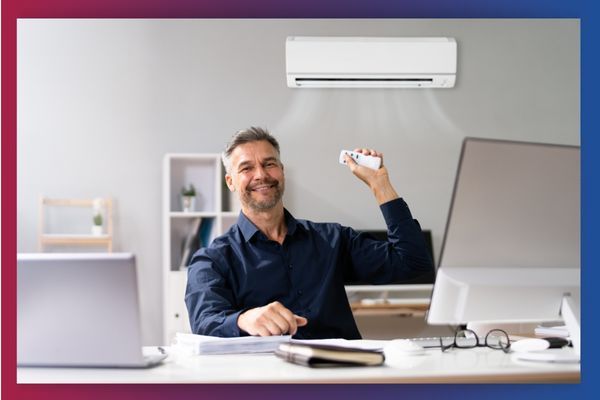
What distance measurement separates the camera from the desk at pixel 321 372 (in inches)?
56.5

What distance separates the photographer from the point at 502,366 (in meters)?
1.52

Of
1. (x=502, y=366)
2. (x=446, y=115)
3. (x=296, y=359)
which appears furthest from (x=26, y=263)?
(x=446, y=115)

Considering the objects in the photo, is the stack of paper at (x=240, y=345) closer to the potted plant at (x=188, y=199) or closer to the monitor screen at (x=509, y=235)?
the monitor screen at (x=509, y=235)

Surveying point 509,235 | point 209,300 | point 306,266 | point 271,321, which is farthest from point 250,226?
point 509,235

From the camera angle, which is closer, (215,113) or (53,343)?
(53,343)

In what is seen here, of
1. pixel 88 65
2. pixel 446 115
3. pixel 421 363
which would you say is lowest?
pixel 421 363

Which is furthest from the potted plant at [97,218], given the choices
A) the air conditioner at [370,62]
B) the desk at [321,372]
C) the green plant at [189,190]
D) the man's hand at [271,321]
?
the desk at [321,372]

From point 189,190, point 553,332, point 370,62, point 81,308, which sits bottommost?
point 553,332

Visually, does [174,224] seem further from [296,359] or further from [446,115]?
[296,359]

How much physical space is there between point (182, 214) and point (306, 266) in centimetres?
167

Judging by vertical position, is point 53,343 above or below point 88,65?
below

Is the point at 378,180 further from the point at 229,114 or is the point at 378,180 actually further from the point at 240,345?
the point at 229,114

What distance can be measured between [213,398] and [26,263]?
737 mm

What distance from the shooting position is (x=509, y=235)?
167cm
